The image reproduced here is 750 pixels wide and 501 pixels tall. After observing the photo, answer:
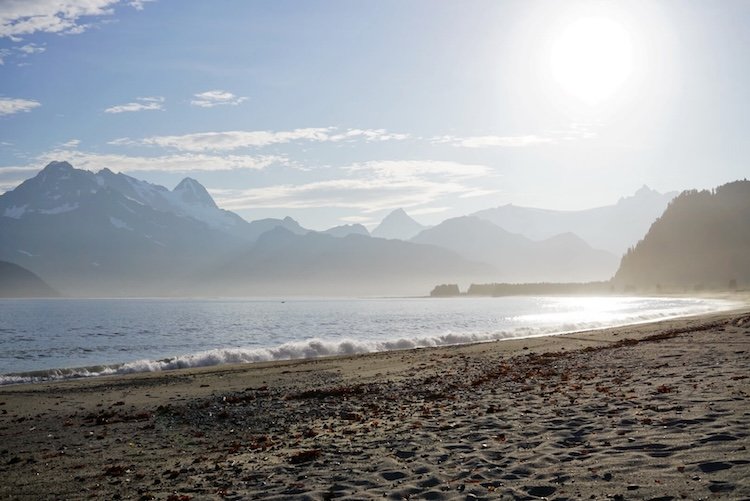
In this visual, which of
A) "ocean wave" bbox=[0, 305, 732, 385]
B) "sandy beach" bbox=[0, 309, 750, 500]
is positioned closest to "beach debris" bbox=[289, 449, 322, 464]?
"sandy beach" bbox=[0, 309, 750, 500]

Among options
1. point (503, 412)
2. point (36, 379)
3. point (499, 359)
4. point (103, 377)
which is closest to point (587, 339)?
point (499, 359)

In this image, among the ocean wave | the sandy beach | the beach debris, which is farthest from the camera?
the ocean wave

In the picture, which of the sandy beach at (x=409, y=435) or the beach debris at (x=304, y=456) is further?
the beach debris at (x=304, y=456)

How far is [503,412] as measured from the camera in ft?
53.1

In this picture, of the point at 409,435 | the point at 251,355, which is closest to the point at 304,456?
the point at 409,435

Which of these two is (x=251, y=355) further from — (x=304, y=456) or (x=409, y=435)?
(x=304, y=456)

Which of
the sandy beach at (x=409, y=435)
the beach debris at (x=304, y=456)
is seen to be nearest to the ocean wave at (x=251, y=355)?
the sandy beach at (x=409, y=435)

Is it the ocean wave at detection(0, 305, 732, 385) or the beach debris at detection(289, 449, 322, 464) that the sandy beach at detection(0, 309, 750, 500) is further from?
the ocean wave at detection(0, 305, 732, 385)

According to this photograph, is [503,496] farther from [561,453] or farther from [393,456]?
[393,456]

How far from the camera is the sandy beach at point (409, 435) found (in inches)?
403

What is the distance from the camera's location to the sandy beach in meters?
10.2

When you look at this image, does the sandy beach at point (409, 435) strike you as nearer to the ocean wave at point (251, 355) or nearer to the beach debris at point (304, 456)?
the beach debris at point (304, 456)

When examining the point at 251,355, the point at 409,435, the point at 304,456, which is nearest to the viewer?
the point at 304,456

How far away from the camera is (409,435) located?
47.0 feet
